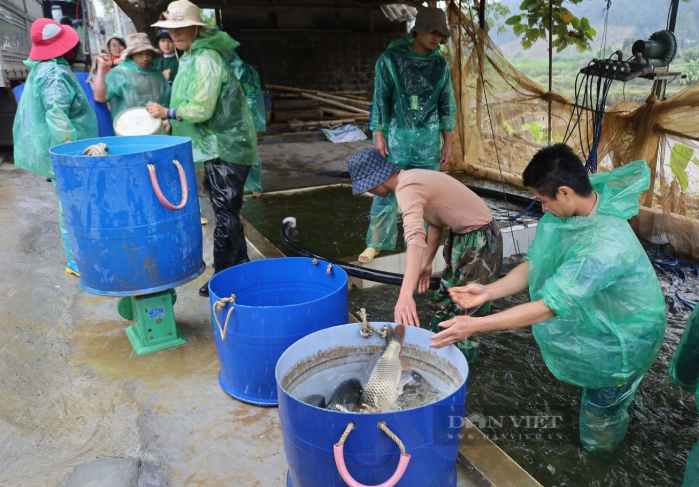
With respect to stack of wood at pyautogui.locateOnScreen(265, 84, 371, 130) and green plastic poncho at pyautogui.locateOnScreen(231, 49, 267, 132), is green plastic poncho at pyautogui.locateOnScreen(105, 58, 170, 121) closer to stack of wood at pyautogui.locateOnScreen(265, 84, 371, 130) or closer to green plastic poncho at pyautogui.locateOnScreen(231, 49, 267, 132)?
green plastic poncho at pyautogui.locateOnScreen(231, 49, 267, 132)

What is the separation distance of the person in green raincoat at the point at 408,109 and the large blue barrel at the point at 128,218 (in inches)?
78.1

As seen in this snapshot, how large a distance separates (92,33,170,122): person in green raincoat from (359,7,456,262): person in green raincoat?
82.2 inches

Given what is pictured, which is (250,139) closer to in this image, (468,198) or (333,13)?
(468,198)

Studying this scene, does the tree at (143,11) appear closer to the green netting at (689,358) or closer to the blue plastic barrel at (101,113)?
the blue plastic barrel at (101,113)

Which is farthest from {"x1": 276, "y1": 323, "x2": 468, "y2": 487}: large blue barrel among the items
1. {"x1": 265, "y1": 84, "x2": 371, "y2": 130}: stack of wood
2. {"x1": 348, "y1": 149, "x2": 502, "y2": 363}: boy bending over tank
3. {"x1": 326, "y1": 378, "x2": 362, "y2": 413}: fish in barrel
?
{"x1": 265, "y1": 84, "x2": 371, "y2": 130}: stack of wood

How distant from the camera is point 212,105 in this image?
359 cm

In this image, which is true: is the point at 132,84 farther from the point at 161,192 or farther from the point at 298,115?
the point at 298,115

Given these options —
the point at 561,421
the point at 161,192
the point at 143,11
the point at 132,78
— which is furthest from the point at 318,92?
the point at 561,421

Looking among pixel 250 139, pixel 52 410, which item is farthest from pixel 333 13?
pixel 52 410

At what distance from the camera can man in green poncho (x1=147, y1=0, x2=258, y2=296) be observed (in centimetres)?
356

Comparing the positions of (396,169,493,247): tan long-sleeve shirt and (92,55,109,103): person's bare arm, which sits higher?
(92,55,109,103): person's bare arm

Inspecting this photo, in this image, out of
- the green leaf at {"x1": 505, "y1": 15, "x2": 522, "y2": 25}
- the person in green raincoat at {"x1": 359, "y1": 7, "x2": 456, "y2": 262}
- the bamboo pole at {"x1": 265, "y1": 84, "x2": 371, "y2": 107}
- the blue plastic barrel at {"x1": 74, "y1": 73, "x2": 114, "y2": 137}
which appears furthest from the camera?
the bamboo pole at {"x1": 265, "y1": 84, "x2": 371, "y2": 107}

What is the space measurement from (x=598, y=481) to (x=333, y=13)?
11860mm

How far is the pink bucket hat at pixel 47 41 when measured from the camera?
3850 mm
